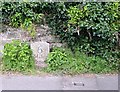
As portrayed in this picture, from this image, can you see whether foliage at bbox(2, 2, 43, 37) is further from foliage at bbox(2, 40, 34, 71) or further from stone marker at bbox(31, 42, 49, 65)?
foliage at bbox(2, 40, 34, 71)

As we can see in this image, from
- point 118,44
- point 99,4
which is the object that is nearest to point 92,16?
point 99,4

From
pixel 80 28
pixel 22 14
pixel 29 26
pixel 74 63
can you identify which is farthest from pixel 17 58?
pixel 80 28

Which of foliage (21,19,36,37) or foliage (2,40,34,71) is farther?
foliage (21,19,36,37)

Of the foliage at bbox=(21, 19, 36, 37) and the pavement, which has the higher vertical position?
the foliage at bbox=(21, 19, 36, 37)

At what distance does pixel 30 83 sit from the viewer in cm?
530

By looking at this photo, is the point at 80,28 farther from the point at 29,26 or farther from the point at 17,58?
the point at 17,58

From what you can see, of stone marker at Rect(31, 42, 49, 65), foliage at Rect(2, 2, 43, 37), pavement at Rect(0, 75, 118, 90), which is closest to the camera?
pavement at Rect(0, 75, 118, 90)

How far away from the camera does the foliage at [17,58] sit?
564cm

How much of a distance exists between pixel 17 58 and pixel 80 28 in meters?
1.23

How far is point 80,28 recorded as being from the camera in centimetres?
576

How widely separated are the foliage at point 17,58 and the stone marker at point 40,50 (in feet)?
0.42

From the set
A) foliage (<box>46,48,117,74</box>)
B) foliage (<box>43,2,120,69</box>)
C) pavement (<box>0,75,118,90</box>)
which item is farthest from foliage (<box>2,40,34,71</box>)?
foliage (<box>43,2,120,69</box>)

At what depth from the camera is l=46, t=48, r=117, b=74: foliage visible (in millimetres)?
5688

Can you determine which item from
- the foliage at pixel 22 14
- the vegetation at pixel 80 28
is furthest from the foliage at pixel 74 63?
the foliage at pixel 22 14
